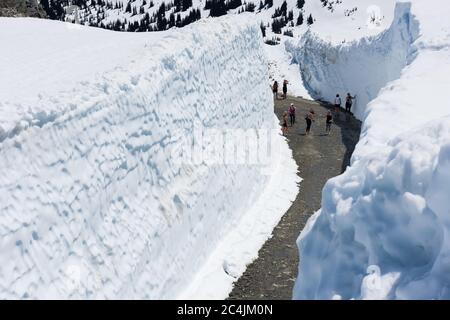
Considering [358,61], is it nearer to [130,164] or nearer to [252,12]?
[130,164]

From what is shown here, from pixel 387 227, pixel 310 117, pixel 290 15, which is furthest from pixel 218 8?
pixel 387 227

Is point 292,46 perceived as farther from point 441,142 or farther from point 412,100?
point 441,142

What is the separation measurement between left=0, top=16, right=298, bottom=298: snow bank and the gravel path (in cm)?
46

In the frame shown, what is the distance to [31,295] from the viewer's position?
28.8 feet

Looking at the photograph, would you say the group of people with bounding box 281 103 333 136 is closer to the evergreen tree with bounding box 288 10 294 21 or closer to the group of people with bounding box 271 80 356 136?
the group of people with bounding box 271 80 356 136

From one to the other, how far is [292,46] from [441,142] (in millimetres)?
31577

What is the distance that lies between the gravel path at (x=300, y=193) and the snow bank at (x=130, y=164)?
46cm

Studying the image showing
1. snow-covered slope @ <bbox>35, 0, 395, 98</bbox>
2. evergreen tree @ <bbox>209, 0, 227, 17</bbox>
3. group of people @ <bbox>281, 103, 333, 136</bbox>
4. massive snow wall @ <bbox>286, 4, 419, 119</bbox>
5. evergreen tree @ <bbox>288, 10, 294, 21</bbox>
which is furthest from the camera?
evergreen tree @ <bbox>209, 0, 227, 17</bbox>

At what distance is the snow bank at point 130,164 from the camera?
30.0 ft

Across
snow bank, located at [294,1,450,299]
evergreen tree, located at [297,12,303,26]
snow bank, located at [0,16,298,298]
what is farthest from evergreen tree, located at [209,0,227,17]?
snow bank, located at [294,1,450,299]

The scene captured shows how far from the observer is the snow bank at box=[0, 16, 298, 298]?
915cm
